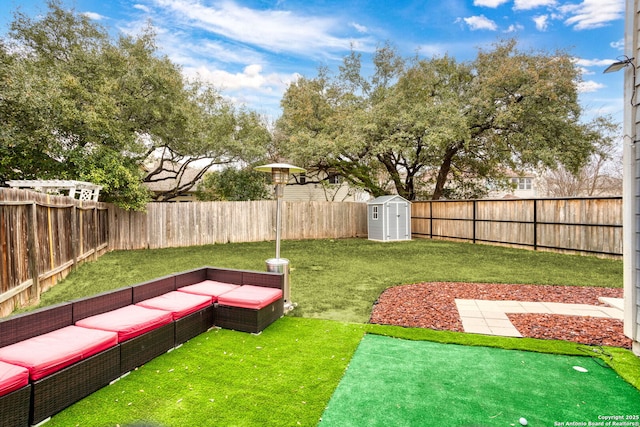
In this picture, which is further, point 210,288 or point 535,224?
point 535,224

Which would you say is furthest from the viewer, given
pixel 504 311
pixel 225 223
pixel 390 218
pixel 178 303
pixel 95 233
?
pixel 390 218

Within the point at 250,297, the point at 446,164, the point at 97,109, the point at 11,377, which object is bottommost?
the point at 250,297

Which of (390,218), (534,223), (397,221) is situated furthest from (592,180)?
(390,218)

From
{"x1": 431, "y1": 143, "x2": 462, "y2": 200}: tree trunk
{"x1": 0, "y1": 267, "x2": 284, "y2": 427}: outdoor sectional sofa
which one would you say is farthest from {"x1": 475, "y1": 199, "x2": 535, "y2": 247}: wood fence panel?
{"x1": 0, "y1": 267, "x2": 284, "y2": 427}: outdoor sectional sofa

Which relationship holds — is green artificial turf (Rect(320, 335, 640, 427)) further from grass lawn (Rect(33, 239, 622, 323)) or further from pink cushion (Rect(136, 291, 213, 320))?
pink cushion (Rect(136, 291, 213, 320))

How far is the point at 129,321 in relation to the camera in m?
2.72

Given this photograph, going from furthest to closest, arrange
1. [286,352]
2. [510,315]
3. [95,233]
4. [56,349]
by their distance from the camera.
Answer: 1. [95,233]
2. [510,315]
3. [286,352]
4. [56,349]

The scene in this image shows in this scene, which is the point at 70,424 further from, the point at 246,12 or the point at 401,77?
the point at 401,77

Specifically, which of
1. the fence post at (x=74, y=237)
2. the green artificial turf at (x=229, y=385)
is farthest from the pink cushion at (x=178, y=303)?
the fence post at (x=74, y=237)

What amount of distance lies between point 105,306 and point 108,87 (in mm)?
8476

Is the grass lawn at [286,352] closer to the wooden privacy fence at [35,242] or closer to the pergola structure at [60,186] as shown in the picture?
the wooden privacy fence at [35,242]

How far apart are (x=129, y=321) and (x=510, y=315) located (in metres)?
4.21

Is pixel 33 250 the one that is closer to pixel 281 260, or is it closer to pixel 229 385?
pixel 281 260

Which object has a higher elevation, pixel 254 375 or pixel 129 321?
pixel 129 321
